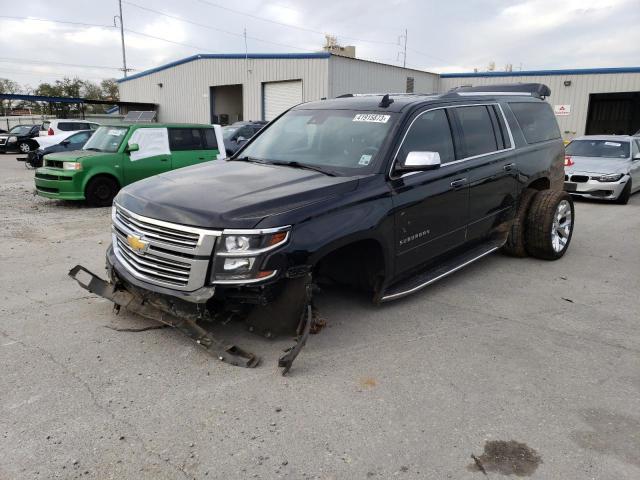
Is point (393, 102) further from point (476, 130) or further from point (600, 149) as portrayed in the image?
point (600, 149)

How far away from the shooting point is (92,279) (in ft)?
14.0

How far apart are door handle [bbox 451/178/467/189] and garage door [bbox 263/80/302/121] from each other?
22.3 m

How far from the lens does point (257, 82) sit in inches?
1123

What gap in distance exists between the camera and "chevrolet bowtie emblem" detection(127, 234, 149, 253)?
3682 mm

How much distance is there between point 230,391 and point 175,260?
0.95m

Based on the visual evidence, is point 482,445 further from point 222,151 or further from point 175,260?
point 222,151

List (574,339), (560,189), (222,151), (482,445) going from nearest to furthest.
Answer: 1. (482,445)
2. (574,339)
3. (560,189)
4. (222,151)

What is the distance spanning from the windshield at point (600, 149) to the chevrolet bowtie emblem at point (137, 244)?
11.9 m

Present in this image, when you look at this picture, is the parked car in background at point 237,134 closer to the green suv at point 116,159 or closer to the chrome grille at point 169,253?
the green suv at point 116,159

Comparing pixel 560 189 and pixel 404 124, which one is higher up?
pixel 404 124

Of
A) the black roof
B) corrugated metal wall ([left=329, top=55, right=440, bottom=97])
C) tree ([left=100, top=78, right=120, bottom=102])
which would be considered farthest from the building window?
tree ([left=100, top=78, right=120, bottom=102])

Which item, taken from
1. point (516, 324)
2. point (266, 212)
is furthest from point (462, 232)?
point (266, 212)

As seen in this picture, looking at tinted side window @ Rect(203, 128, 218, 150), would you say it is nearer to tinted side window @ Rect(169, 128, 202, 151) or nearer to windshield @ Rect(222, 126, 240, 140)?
tinted side window @ Rect(169, 128, 202, 151)

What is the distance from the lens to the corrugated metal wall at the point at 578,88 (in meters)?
24.6
